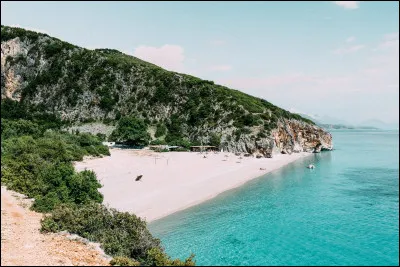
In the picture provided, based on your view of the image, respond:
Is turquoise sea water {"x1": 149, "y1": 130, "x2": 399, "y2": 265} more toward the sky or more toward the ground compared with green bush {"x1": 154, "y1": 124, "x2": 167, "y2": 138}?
more toward the ground

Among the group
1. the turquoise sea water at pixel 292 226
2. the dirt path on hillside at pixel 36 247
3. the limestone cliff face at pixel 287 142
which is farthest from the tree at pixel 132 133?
the dirt path on hillside at pixel 36 247

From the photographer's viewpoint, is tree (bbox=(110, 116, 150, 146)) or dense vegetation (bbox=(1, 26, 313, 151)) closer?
tree (bbox=(110, 116, 150, 146))

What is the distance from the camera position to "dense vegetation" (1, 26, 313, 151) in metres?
89.1

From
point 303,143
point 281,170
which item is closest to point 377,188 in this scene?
point 281,170

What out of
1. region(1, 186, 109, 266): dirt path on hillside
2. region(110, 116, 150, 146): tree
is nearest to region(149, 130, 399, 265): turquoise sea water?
region(1, 186, 109, 266): dirt path on hillside

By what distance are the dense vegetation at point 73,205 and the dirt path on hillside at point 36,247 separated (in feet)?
2.90

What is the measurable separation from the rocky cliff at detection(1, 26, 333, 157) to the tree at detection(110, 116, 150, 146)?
8024 mm

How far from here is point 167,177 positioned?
156ft

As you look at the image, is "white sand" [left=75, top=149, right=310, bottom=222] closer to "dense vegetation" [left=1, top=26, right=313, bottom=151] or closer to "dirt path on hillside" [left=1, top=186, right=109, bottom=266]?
"dirt path on hillside" [left=1, top=186, right=109, bottom=266]

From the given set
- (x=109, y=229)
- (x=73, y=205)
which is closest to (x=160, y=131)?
(x=73, y=205)

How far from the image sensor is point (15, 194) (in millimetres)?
28812

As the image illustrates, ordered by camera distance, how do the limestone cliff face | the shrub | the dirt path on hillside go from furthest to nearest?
the limestone cliff face < the shrub < the dirt path on hillside

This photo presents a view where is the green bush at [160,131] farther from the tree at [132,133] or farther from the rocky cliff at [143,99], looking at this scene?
the tree at [132,133]

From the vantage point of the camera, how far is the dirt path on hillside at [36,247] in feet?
55.4
